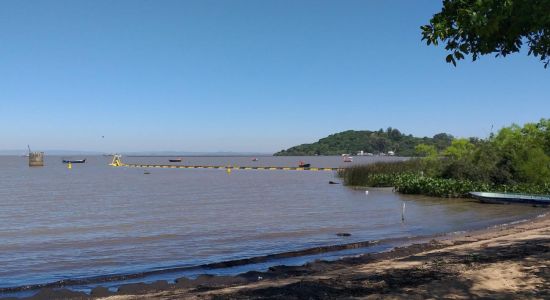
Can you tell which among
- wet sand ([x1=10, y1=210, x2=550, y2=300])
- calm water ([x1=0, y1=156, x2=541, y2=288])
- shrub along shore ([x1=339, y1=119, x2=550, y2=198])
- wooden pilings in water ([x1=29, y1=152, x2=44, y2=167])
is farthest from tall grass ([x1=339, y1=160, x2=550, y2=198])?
wooden pilings in water ([x1=29, y1=152, x2=44, y2=167])

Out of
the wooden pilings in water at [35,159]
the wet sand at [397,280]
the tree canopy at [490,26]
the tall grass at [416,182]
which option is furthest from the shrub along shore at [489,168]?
the wooden pilings in water at [35,159]

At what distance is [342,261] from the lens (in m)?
15.1

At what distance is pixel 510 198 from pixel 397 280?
26.6m

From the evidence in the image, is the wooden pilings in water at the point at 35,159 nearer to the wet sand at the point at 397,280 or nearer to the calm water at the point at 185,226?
the calm water at the point at 185,226

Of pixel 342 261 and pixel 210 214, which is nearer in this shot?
pixel 342 261

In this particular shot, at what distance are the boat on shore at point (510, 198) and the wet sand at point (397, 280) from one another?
17.7m

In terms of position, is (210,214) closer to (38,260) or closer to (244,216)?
(244,216)

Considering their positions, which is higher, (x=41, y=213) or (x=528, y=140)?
(x=528, y=140)

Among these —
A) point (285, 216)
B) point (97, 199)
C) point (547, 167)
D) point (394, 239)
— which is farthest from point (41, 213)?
point (547, 167)

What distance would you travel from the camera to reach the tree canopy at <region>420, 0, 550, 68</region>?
604cm

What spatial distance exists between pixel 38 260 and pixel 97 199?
25520 mm

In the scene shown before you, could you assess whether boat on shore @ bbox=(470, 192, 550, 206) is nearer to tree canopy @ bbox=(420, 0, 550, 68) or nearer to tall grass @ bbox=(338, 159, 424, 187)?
tall grass @ bbox=(338, 159, 424, 187)

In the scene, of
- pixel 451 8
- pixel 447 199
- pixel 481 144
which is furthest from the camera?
pixel 481 144

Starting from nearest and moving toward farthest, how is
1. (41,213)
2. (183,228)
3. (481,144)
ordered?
(183,228) → (41,213) → (481,144)
